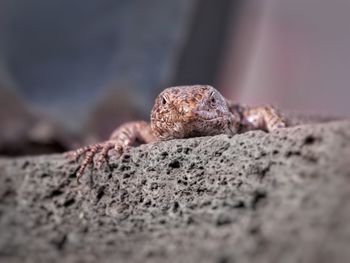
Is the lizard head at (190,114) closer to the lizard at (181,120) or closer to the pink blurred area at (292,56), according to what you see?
the lizard at (181,120)

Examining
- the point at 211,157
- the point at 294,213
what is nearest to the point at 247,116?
the point at 211,157

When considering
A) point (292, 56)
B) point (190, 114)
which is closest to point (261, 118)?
point (190, 114)

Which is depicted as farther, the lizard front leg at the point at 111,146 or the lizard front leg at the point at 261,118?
the lizard front leg at the point at 261,118

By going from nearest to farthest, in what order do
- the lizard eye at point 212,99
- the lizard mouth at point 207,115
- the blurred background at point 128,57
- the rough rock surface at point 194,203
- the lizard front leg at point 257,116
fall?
the rough rock surface at point 194,203
the lizard mouth at point 207,115
the lizard eye at point 212,99
the lizard front leg at point 257,116
the blurred background at point 128,57

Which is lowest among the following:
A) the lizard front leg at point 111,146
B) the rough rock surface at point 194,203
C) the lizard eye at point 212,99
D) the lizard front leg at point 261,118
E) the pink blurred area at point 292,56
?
the rough rock surface at point 194,203

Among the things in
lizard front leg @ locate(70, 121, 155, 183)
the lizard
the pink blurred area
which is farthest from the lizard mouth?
the pink blurred area

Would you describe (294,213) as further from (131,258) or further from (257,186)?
(131,258)

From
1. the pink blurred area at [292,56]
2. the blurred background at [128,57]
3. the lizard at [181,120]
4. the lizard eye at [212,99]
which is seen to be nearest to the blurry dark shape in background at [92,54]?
the blurred background at [128,57]
